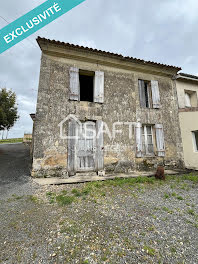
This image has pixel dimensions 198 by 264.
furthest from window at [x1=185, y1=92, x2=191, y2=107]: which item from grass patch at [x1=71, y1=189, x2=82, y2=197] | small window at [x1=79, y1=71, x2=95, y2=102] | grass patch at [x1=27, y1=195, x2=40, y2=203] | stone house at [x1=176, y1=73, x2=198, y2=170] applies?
grass patch at [x1=27, y1=195, x2=40, y2=203]

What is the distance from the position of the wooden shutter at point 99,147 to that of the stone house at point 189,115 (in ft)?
14.9

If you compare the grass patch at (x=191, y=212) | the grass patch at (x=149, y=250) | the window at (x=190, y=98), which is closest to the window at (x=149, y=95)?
the window at (x=190, y=98)

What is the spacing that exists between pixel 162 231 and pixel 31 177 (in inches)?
172

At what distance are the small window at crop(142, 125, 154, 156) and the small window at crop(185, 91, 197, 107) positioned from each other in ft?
10.9

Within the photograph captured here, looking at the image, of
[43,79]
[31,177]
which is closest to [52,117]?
[43,79]

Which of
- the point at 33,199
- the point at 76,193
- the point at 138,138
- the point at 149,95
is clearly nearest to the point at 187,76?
the point at 149,95

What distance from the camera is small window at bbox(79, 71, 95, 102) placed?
6054mm

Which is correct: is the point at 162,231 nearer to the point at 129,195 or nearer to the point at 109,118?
the point at 129,195

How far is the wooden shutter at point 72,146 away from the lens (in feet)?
15.8

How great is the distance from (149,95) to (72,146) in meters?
5.06

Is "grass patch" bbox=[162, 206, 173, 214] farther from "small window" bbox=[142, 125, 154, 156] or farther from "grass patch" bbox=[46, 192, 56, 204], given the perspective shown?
"small window" bbox=[142, 125, 154, 156]

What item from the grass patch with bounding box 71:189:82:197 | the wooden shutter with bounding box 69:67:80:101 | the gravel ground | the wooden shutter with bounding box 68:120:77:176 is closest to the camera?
the gravel ground

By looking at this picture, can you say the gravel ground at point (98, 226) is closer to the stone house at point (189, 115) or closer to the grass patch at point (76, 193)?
the grass patch at point (76, 193)

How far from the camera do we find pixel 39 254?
5.30ft
